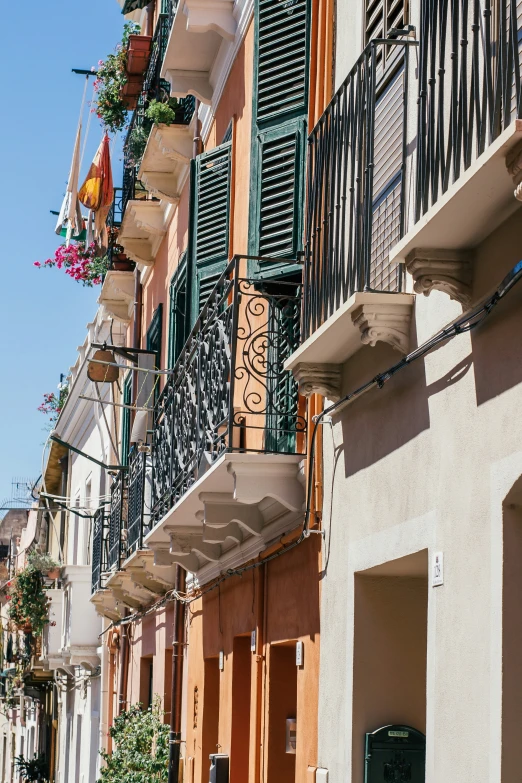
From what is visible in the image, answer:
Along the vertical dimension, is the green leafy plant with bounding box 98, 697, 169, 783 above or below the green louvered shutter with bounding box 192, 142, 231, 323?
below

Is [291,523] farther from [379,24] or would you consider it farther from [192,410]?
[379,24]

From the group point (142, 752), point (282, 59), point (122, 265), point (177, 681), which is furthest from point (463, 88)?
point (122, 265)

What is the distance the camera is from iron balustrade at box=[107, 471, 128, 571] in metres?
17.1

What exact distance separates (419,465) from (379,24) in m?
2.84

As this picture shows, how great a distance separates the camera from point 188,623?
14.7 m

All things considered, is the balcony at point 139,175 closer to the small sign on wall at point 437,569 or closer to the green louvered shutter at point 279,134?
the green louvered shutter at point 279,134

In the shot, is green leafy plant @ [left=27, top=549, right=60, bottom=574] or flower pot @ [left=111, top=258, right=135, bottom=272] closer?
flower pot @ [left=111, top=258, right=135, bottom=272]

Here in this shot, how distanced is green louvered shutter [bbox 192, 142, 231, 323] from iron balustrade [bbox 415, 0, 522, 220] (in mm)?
6334

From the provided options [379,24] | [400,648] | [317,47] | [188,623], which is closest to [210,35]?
[317,47]

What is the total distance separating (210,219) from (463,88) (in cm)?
774

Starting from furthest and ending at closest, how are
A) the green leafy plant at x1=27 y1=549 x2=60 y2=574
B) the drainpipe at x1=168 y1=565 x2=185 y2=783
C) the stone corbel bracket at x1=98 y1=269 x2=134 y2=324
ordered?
1. the green leafy plant at x1=27 y1=549 x2=60 y2=574
2. the stone corbel bracket at x1=98 y1=269 x2=134 y2=324
3. the drainpipe at x1=168 y1=565 x2=185 y2=783

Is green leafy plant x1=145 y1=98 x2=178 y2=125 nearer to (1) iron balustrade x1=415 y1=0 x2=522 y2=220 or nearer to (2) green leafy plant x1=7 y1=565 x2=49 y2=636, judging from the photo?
(1) iron balustrade x1=415 y1=0 x2=522 y2=220

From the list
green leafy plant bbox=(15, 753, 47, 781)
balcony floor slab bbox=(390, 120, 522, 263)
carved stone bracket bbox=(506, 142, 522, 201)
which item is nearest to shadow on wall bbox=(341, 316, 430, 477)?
balcony floor slab bbox=(390, 120, 522, 263)

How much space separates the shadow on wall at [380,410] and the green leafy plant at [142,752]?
802 centimetres
